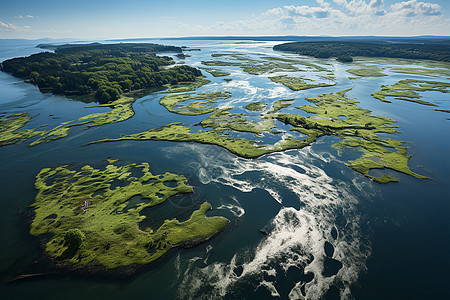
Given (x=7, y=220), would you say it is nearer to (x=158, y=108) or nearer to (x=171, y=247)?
(x=171, y=247)

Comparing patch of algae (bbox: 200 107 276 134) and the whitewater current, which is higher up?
patch of algae (bbox: 200 107 276 134)

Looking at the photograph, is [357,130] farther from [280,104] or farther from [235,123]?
[235,123]

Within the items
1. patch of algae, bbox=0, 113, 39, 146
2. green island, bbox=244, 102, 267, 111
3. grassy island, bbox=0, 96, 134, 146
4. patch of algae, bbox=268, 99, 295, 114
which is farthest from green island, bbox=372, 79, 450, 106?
patch of algae, bbox=0, 113, 39, 146

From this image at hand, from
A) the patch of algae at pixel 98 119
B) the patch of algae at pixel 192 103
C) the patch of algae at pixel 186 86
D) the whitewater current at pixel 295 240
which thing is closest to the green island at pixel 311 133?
the whitewater current at pixel 295 240

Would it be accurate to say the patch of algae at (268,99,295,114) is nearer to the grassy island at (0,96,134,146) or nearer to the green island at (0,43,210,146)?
the green island at (0,43,210,146)

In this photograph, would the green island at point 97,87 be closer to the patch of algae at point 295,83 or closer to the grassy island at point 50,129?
the grassy island at point 50,129
